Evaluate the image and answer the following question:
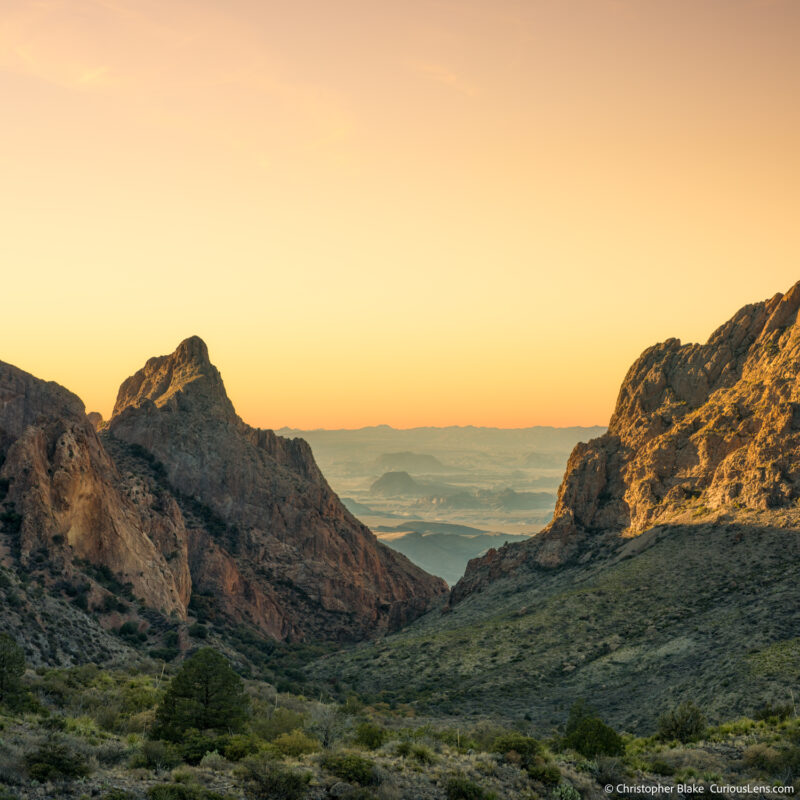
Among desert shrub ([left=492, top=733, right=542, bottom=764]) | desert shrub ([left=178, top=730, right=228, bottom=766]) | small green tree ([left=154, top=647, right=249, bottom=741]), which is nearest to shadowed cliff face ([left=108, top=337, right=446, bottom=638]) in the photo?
small green tree ([left=154, top=647, right=249, bottom=741])

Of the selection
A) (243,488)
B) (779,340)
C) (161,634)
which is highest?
(779,340)

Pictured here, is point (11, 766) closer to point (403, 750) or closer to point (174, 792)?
point (174, 792)

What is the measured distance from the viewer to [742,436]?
99.4 m

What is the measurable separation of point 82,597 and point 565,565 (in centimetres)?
6828

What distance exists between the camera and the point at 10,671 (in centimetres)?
4234

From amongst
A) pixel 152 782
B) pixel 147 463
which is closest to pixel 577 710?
pixel 152 782

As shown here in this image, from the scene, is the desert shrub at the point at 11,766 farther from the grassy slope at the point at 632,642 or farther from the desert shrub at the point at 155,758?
the grassy slope at the point at 632,642

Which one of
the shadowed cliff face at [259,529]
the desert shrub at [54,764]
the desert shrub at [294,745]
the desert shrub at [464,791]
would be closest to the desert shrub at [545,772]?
the desert shrub at [464,791]

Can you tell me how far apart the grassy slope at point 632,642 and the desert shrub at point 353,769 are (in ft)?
106

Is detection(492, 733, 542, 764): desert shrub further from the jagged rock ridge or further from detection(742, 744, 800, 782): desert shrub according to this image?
the jagged rock ridge

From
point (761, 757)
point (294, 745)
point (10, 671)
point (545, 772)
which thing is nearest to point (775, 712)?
point (761, 757)

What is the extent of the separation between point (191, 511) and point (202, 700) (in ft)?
331

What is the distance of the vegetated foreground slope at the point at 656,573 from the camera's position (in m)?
66.4

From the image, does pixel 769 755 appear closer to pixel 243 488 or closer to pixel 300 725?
pixel 300 725
